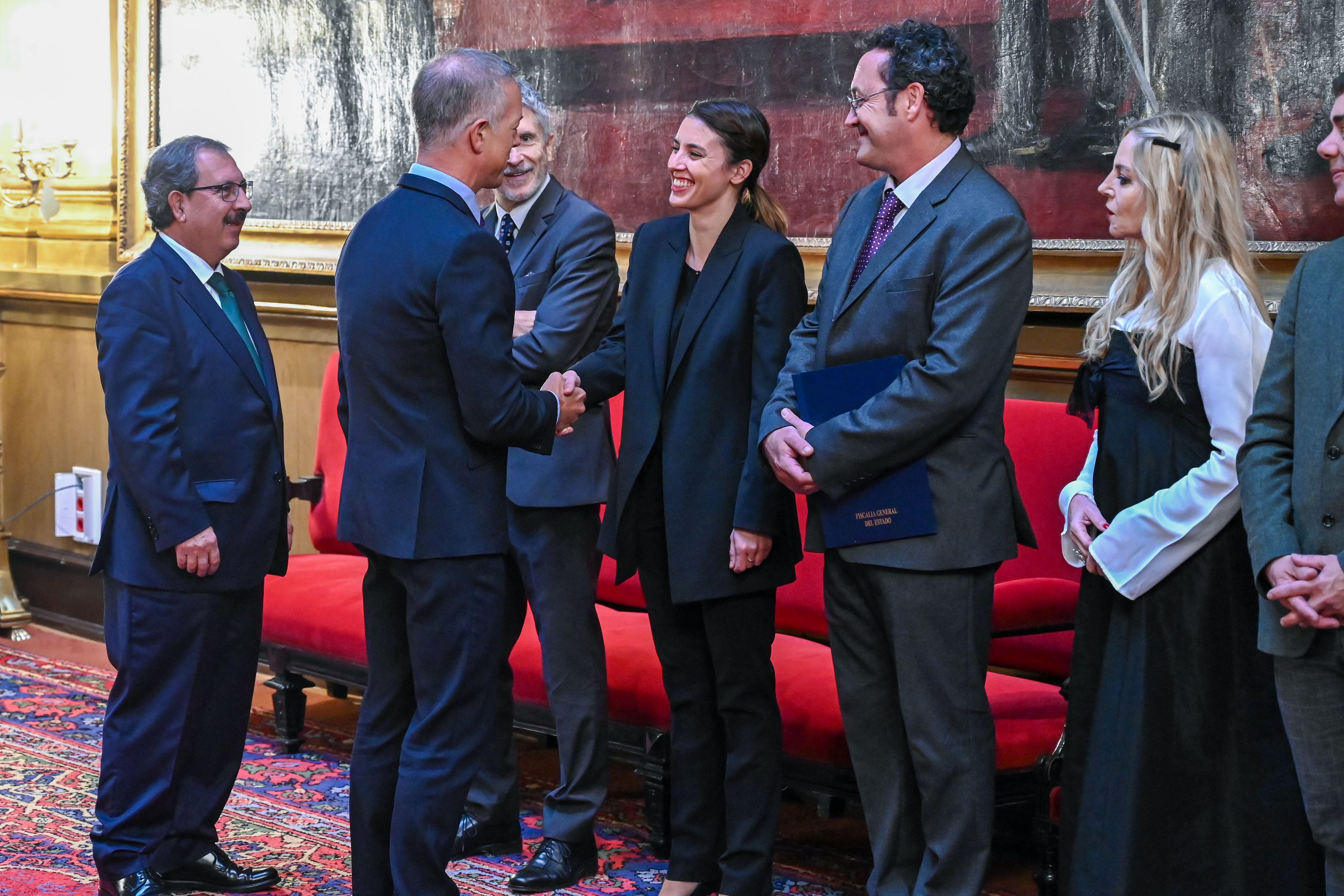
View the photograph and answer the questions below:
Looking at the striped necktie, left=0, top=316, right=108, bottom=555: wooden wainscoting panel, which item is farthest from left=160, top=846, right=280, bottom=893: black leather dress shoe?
left=0, top=316, right=108, bottom=555: wooden wainscoting panel

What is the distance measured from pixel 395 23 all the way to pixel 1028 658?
347 centimetres

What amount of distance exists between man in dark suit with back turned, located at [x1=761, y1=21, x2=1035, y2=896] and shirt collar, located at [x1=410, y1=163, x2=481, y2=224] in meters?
0.75

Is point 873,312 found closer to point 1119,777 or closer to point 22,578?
point 1119,777

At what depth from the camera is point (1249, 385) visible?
277 cm

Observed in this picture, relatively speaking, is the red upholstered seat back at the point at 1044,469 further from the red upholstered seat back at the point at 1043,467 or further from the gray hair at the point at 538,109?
the gray hair at the point at 538,109

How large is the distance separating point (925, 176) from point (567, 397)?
88 centimetres

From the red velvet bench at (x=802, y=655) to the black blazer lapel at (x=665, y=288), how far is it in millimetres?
951

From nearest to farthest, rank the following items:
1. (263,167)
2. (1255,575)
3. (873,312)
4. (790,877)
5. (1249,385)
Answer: (1255,575)
(1249,385)
(873,312)
(790,877)
(263,167)

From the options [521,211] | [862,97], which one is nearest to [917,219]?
[862,97]

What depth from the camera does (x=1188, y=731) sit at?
286 centimetres

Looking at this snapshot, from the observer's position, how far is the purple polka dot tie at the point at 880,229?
3.06 metres

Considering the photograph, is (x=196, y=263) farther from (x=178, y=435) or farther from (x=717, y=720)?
(x=717, y=720)

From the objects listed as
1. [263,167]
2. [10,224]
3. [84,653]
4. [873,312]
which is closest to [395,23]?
[263,167]

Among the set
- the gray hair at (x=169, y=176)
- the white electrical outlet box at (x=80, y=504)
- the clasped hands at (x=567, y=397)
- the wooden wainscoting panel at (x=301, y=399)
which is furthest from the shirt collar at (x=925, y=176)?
the white electrical outlet box at (x=80, y=504)
